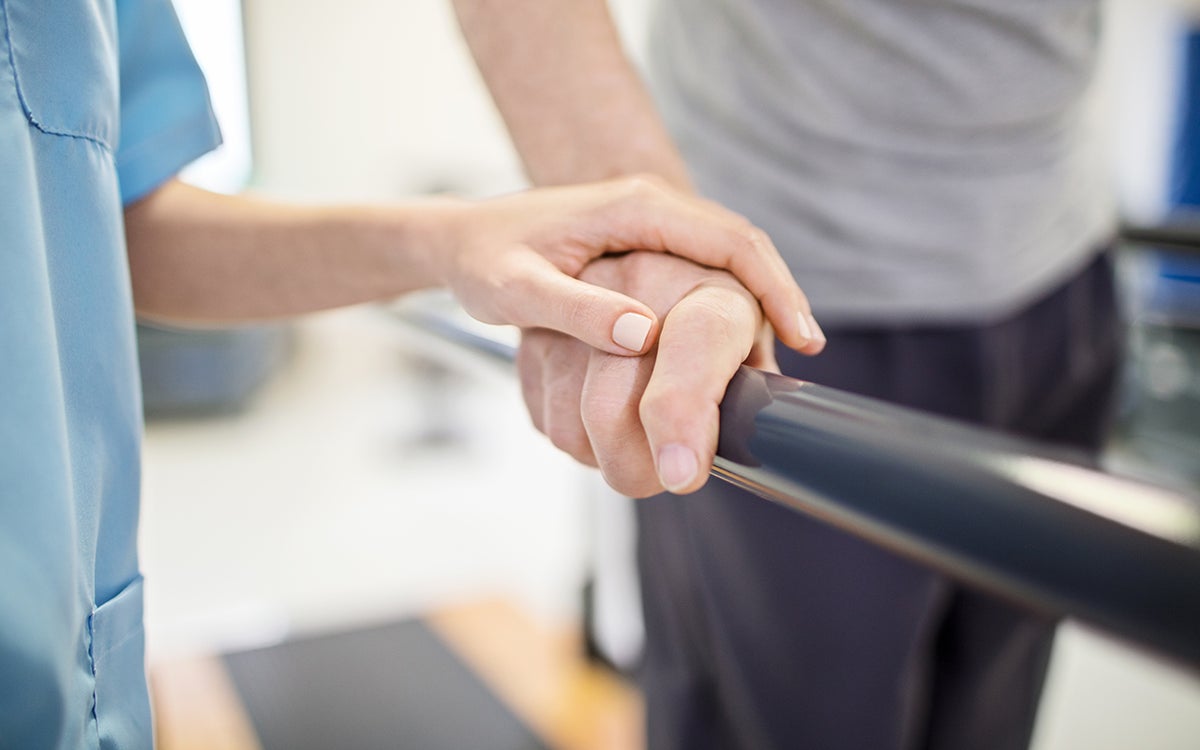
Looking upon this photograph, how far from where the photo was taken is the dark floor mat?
1.70 metres

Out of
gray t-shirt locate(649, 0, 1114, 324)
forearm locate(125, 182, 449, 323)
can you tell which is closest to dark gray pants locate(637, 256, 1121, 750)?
gray t-shirt locate(649, 0, 1114, 324)

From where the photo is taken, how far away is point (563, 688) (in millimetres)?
1924

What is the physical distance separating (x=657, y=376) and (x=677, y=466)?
5cm

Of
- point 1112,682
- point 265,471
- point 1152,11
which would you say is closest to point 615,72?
point 1112,682

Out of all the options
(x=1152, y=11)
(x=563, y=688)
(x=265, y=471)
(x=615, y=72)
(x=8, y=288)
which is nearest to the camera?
(x=8, y=288)

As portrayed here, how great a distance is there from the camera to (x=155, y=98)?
63cm

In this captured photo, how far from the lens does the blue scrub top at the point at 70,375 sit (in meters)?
0.41

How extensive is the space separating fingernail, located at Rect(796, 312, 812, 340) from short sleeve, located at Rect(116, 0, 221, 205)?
0.47 meters

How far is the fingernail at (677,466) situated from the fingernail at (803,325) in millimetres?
146

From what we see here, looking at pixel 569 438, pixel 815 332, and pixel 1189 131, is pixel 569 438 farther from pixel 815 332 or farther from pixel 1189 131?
pixel 1189 131

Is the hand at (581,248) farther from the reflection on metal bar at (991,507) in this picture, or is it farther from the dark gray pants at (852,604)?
the dark gray pants at (852,604)

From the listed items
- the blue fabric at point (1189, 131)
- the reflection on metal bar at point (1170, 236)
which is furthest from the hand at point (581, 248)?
the blue fabric at point (1189, 131)

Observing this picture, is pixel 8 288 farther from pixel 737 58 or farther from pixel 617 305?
pixel 737 58

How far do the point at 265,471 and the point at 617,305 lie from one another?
3422mm
